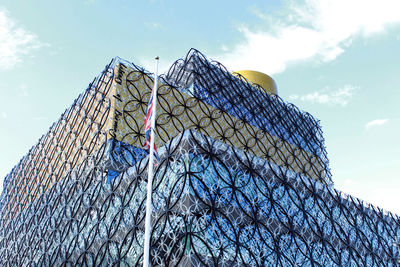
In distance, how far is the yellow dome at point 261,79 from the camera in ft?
218

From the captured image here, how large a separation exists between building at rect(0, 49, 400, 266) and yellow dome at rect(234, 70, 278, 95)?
579cm

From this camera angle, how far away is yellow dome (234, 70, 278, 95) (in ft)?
218

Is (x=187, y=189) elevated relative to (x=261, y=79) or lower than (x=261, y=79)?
lower

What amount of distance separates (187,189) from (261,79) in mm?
44732

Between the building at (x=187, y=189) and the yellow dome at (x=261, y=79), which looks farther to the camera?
the yellow dome at (x=261, y=79)

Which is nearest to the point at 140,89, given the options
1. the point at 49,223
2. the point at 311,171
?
the point at 49,223

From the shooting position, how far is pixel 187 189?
25.3 meters

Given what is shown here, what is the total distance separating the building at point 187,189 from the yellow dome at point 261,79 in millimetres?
5794

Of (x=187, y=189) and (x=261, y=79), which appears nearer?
(x=187, y=189)

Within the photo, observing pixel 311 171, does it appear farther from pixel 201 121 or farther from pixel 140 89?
pixel 140 89

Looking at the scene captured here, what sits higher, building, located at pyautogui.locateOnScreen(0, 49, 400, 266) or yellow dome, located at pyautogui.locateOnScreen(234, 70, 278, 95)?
yellow dome, located at pyautogui.locateOnScreen(234, 70, 278, 95)

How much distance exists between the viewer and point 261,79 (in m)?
66.9

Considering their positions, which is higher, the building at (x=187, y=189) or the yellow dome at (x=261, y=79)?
the yellow dome at (x=261, y=79)

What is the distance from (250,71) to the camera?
2680 inches
